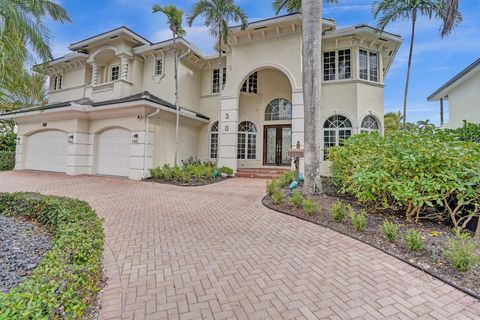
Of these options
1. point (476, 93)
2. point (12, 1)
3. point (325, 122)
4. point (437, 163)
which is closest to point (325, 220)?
point (437, 163)

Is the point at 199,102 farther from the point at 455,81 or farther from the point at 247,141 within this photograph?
the point at 455,81

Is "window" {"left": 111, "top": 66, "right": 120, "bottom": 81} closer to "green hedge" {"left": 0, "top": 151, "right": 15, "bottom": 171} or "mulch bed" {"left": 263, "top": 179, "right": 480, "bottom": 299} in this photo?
"green hedge" {"left": 0, "top": 151, "right": 15, "bottom": 171}

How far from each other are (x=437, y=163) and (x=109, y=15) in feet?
56.5

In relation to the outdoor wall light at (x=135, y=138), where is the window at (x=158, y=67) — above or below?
above

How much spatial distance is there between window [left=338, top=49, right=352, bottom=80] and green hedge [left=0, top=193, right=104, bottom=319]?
13.7 m

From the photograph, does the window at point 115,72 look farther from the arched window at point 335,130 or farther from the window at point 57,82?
the arched window at point 335,130

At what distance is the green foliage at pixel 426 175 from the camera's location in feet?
14.1

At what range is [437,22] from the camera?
10289mm

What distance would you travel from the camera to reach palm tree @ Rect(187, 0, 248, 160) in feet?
39.3

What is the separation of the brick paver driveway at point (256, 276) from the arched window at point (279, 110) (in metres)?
11.1

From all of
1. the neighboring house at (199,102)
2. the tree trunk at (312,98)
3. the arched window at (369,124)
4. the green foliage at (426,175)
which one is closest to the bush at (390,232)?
the green foliage at (426,175)

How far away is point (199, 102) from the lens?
647 inches

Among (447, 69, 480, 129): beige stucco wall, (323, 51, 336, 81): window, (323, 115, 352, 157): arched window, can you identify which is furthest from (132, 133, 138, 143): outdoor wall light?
(447, 69, 480, 129): beige stucco wall

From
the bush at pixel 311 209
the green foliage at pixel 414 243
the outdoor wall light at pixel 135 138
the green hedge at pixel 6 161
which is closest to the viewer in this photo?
the green foliage at pixel 414 243
